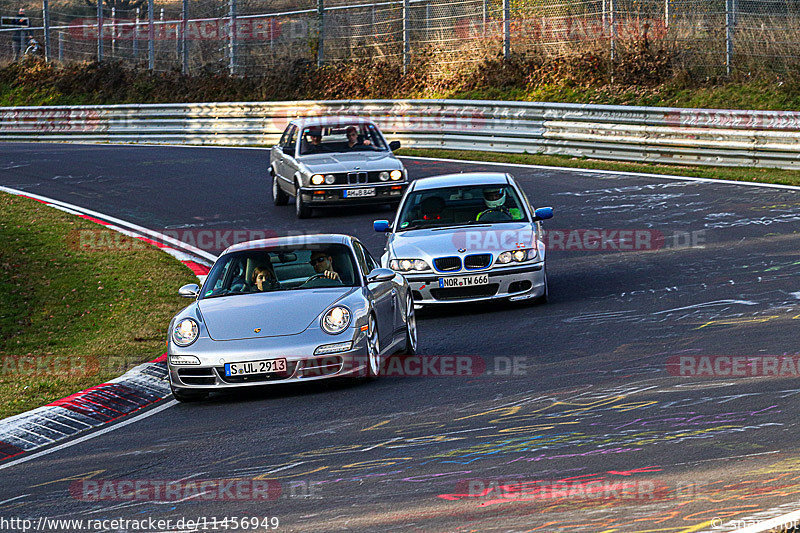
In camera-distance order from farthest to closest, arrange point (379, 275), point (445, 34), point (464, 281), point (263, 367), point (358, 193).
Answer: point (445, 34), point (358, 193), point (464, 281), point (379, 275), point (263, 367)

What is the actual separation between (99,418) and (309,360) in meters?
1.71

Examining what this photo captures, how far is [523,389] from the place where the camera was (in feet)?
30.6

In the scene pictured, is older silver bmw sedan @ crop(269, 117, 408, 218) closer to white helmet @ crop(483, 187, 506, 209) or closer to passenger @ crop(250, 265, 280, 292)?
white helmet @ crop(483, 187, 506, 209)

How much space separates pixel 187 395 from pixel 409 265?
165 inches

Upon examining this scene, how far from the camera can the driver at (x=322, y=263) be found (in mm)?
11039

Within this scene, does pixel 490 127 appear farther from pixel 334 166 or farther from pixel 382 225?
pixel 382 225

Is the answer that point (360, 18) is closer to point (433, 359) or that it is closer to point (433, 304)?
point (433, 304)

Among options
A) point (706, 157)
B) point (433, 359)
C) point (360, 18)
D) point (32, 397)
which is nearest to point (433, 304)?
point (433, 359)

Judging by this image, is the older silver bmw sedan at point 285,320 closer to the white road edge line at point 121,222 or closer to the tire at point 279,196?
the white road edge line at point 121,222

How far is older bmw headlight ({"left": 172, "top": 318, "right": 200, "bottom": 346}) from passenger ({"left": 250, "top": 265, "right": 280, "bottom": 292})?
0.88 meters

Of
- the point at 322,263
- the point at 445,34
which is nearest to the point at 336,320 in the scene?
the point at 322,263

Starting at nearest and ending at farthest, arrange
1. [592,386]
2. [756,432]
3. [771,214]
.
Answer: [756,432]
[592,386]
[771,214]

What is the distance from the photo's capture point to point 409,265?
13.6 metres

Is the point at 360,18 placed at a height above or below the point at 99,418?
above
